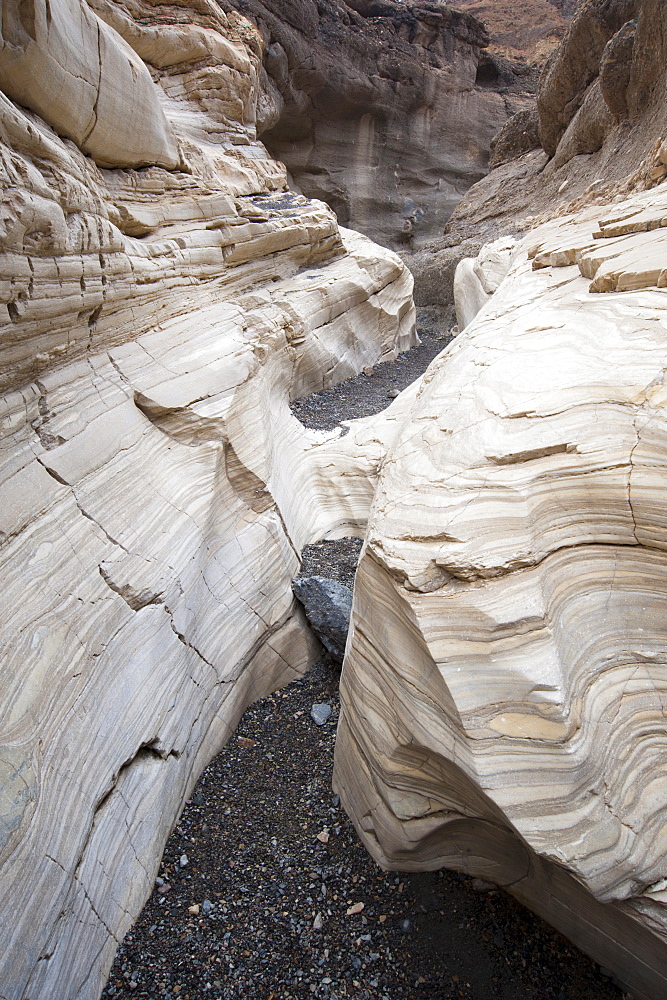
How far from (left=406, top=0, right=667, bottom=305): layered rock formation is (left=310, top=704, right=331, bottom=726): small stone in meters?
4.91

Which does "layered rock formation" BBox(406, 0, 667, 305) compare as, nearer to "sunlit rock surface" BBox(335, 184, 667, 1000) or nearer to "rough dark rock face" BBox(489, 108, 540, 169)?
"rough dark rock face" BBox(489, 108, 540, 169)

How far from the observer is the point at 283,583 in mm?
4035

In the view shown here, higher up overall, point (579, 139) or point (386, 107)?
point (386, 107)

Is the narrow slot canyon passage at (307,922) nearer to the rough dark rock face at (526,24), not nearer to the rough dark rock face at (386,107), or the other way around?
the rough dark rock face at (386,107)

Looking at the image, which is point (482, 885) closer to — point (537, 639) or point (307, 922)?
point (307, 922)

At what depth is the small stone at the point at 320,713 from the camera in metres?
3.53

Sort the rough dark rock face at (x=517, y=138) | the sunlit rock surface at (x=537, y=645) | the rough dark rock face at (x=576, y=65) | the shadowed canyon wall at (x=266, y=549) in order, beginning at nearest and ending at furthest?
the sunlit rock surface at (x=537, y=645), the shadowed canyon wall at (x=266, y=549), the rough dark rock face at (x=576, y=65), the rough dark rock face at (x=517, y=138)

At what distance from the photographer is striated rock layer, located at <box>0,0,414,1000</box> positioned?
94.1 inches

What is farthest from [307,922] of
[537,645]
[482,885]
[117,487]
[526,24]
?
[526,24]

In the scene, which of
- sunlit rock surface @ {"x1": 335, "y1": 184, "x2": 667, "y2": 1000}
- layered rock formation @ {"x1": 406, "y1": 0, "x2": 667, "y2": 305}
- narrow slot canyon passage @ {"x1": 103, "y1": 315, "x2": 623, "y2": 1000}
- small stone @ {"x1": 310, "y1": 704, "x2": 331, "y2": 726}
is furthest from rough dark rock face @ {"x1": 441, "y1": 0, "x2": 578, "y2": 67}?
narrow slot canyon passage @ {"x1": 103, "y1": 315, "x2": 623, "y2": 1000}

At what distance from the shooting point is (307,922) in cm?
259

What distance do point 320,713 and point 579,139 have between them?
29.1 feet

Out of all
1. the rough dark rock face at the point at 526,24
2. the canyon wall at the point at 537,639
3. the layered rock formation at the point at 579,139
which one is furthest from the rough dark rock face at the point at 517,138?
the canyon wall at the point at 537,639

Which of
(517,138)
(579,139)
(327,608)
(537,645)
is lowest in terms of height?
(327,608)
